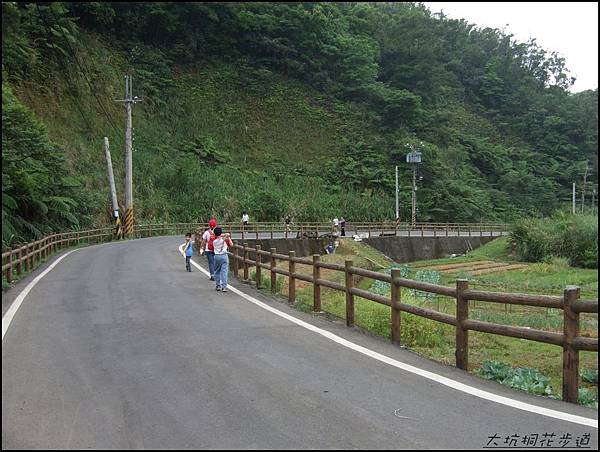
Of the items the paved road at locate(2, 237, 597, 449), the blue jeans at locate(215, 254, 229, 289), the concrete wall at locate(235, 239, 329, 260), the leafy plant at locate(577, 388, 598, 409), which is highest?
the blue jeans at locate(215, 254, 229, 289)

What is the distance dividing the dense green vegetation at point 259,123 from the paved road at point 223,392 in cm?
1542

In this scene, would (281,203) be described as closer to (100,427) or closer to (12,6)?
(12,6)

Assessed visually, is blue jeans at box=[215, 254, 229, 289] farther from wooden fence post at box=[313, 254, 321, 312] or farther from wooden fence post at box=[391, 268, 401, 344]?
wooden fence post at box=[391, 268, 401, 344]

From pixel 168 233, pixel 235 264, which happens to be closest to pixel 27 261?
pixel 235 264

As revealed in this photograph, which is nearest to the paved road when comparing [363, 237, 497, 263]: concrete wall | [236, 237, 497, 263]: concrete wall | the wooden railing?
the wooden railing

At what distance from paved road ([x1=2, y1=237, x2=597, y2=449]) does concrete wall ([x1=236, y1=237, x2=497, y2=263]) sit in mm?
23542

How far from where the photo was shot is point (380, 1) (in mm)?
107938

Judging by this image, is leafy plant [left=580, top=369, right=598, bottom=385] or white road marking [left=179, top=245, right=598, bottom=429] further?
leafy plant [left=580, top=369, right=598, bottom=385]

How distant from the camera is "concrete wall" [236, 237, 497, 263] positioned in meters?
34.6

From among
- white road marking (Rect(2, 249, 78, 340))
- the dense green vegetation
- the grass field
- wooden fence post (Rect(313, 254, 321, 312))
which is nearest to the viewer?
white road marking (Rect(2, 249, 78, 340))

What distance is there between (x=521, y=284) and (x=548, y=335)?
67.1ft

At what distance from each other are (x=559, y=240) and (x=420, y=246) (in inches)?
380

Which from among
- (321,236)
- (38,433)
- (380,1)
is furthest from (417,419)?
(380,1)

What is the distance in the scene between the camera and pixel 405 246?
40.4 meters
